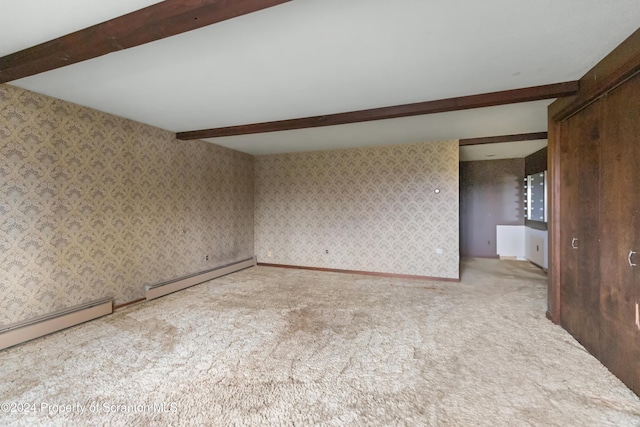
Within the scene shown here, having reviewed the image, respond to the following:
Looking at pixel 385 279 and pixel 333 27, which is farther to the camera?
pixel 385 279

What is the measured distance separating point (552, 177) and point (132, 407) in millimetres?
4260

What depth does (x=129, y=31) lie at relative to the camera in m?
1.66

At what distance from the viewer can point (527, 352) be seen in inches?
Answer: 97.3

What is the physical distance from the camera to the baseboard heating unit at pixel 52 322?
261 centimetres

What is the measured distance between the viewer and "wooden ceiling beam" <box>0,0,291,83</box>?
1.45 metres

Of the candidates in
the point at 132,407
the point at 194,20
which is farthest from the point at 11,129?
the point at 132,407

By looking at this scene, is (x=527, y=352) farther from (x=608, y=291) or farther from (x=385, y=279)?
(x=385, y=279)

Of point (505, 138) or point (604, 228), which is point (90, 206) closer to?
point (604, 228)

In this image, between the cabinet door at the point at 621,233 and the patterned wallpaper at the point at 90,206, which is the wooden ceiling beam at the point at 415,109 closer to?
the cabinet door at the point at 621,233

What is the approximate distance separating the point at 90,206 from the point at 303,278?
3244 millimetres

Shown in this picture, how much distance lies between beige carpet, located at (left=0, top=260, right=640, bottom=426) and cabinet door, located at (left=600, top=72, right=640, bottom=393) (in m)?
0.23

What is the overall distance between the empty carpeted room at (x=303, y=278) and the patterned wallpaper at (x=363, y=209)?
73mm

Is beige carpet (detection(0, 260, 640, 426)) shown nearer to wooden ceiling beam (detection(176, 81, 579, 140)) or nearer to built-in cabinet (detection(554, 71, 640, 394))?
built-in cabinet (detection(554, 71, 640, 394))

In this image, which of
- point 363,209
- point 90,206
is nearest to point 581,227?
point 363,209
